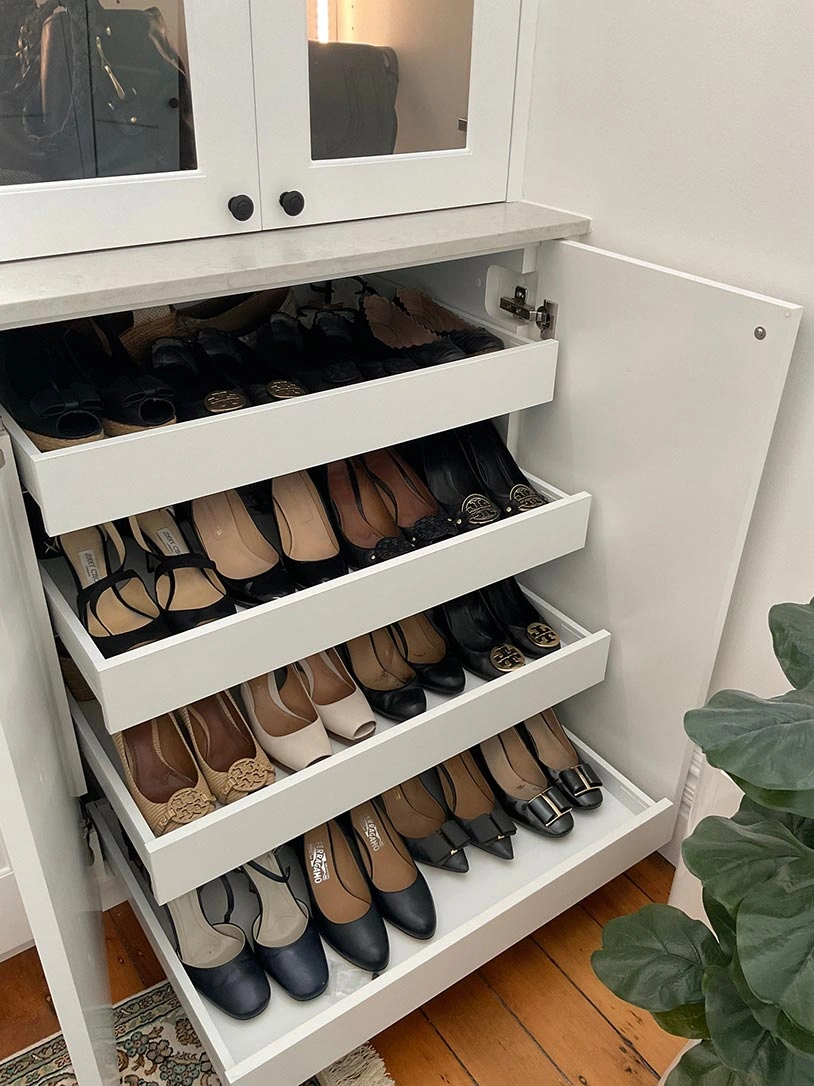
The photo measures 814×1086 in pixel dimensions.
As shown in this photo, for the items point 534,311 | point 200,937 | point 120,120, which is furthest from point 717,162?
point 200,937

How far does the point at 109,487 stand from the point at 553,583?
2.65 ft

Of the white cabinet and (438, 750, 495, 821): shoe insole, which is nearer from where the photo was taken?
the white cabinet

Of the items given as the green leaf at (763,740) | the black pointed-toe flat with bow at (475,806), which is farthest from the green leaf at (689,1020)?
the black pointed-toe flat with bow at (475,806)

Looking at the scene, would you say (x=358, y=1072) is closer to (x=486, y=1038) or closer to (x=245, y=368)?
(x=486, y=1038)

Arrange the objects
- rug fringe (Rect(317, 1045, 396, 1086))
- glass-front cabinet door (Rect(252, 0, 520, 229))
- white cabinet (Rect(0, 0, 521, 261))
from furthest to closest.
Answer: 1. rug fringe (Rect(317, 1045, 396, 1086))
2. glass-front cabinet door (Rect(252, 0, 520, 229))
3. white cabinet (Rect(0, 0, 521, 261))

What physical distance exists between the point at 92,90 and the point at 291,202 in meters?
0.26

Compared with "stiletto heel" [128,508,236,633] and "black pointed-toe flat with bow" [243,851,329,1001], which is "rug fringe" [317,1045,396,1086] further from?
"stiletto heel" [128,508,236,633]

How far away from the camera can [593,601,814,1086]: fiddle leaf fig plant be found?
65 cm

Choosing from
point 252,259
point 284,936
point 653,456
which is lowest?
point 284,936

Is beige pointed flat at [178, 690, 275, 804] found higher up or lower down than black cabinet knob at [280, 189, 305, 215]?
lower down

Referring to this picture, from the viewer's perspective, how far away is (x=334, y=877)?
1.24m

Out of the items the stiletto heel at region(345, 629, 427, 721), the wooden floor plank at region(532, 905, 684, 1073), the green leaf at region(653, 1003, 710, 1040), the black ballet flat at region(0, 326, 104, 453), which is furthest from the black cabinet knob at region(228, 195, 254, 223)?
the wooden floor plank at region(532, 905, 684, 1073)

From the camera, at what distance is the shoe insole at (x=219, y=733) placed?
120 cm

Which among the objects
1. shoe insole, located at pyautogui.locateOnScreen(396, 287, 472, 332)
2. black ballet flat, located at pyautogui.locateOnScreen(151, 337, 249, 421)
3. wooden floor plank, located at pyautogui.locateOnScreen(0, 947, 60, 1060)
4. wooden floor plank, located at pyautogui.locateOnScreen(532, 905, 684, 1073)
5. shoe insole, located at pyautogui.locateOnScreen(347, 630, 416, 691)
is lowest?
wooden floor plank, located at pyautogui.locateOnScreen(0, 947, 60, 1060)
